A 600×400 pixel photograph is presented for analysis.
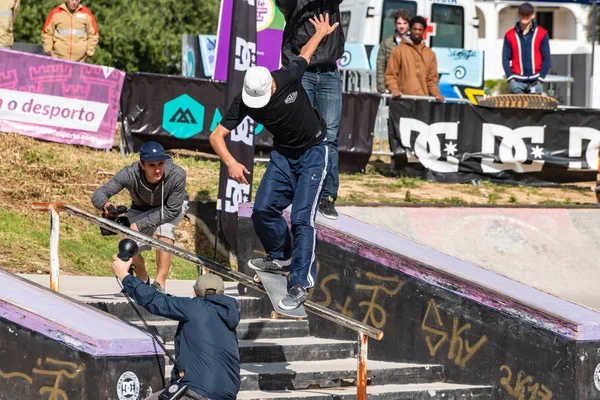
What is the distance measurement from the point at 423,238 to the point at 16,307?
21.4 feet

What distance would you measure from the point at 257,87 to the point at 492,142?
368 inches

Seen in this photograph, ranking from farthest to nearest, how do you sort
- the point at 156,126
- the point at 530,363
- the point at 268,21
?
the point at 156,126 < the point at 268,21 < the point at 530,363

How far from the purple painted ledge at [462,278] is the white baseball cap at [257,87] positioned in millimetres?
2114

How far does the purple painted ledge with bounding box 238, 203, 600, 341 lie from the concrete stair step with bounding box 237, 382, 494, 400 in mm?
736

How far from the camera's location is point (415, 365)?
9289 millimetres

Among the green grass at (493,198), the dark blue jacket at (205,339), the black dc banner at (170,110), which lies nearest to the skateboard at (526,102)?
the green grass at (493,198)

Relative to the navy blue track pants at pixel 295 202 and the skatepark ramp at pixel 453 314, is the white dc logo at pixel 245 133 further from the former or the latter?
the navy blue track pants at pixel 295 202

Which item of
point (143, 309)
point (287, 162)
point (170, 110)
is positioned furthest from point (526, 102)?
point (143, 309)

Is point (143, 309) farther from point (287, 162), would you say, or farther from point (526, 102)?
point (526, 102)

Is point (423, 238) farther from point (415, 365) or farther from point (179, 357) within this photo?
point (179, 357)

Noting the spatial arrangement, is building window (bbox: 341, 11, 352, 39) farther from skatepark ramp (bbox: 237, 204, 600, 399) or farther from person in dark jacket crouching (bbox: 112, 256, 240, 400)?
person in dark jacket crouching (bbox: 112, 256, 240, 400)

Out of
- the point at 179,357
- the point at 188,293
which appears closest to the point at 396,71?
the point at 188,293

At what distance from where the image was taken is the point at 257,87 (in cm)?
788

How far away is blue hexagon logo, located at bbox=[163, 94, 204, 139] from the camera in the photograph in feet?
50.7
